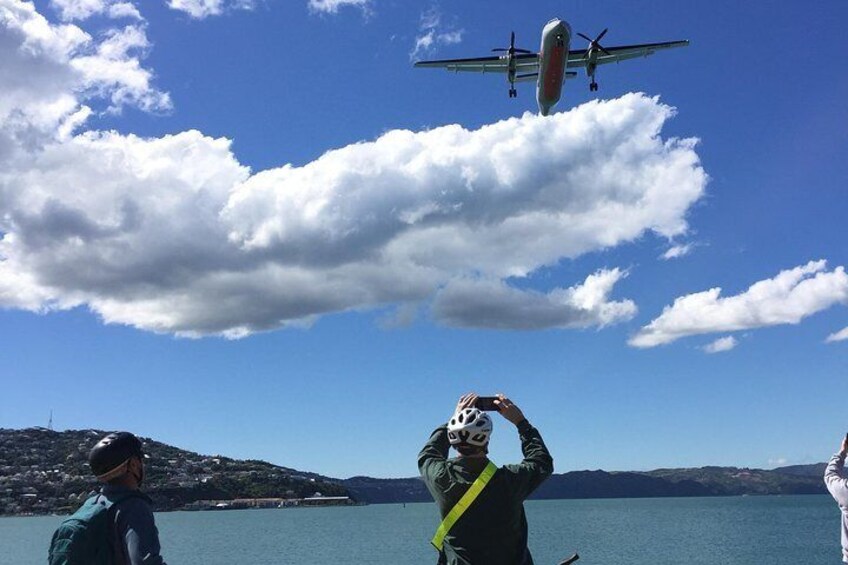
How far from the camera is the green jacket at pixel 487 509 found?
4.82m

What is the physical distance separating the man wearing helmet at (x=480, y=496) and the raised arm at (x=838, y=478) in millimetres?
5149

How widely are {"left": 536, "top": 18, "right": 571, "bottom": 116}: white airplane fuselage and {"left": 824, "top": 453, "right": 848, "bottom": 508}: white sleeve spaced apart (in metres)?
39.8

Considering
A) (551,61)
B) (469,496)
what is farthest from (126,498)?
(551,61)

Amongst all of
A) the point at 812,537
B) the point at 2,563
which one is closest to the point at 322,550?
the point at 2,563

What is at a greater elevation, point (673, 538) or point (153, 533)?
point (153, 533)

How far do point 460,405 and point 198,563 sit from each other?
84.8 m

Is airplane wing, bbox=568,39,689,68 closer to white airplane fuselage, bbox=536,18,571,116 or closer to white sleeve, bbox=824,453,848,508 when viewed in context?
white airplane fuselage, bbox=536,18,571,116

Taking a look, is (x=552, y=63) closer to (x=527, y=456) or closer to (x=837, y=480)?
(x=837, y=480)

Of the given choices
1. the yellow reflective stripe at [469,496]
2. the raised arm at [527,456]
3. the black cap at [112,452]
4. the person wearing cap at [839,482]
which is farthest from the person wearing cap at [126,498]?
the person wearing cap at [839,482]

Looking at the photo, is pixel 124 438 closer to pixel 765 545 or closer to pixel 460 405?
pixel 460 405

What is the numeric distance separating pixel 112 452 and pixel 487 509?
2392mm

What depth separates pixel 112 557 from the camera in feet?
14.6

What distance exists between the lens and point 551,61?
151 ft

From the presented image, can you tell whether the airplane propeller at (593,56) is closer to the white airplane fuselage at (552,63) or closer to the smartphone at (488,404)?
the white airplane fuselage at (552,63)
